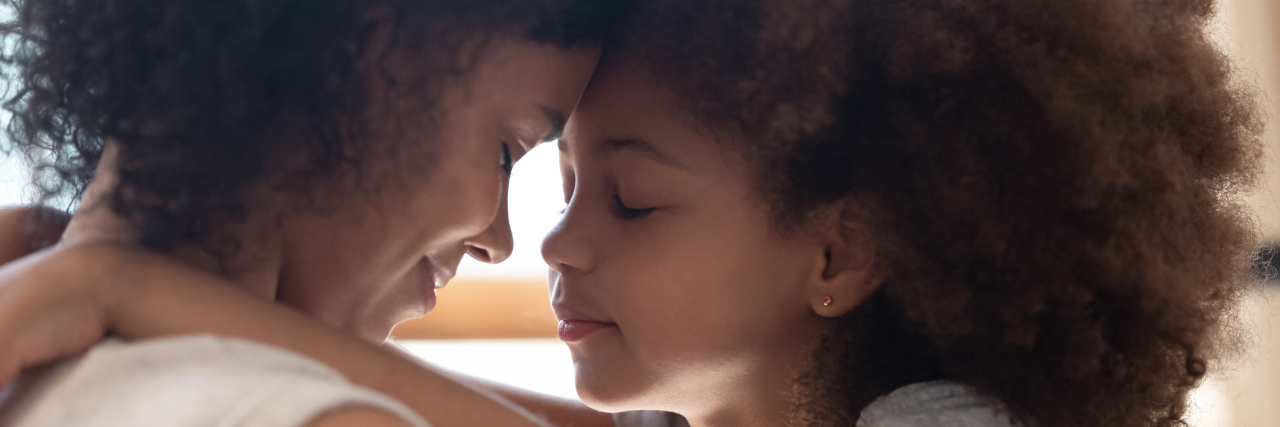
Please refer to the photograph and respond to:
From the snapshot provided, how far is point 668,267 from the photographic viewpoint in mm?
1070

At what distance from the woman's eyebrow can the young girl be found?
14cm

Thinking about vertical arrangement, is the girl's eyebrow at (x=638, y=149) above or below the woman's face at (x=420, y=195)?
above

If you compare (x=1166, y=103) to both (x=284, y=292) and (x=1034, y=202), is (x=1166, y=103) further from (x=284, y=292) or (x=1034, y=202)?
(x=284, y=292)

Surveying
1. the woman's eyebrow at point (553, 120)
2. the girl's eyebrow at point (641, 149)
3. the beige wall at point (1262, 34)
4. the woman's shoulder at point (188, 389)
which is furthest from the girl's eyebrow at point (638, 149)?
the beige wall at point (1262, 34)

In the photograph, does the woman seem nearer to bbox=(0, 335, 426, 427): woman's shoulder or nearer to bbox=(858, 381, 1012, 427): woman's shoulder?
bbox=(0, 335, 426, 427): woman's shoulder

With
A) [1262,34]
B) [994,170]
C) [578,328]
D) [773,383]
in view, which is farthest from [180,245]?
[1262,34]

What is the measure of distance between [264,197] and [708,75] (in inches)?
19.7

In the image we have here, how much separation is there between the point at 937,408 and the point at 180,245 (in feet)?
2.48

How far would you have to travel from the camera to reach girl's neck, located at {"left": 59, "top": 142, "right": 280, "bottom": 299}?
76 cm

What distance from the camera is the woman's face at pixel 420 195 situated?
2.81 feet

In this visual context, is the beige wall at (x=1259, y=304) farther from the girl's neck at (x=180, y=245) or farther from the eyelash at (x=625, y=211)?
the girl's neck at (x=180, y=245)

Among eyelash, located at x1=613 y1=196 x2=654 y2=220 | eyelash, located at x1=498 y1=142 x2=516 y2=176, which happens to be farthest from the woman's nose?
eyelash, located at x1=613 y1=196 x2=654 y2=220

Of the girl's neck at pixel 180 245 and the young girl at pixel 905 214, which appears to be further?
the young girl at pixel 905 214

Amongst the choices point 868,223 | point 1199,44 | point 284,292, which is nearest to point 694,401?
point 868,223
